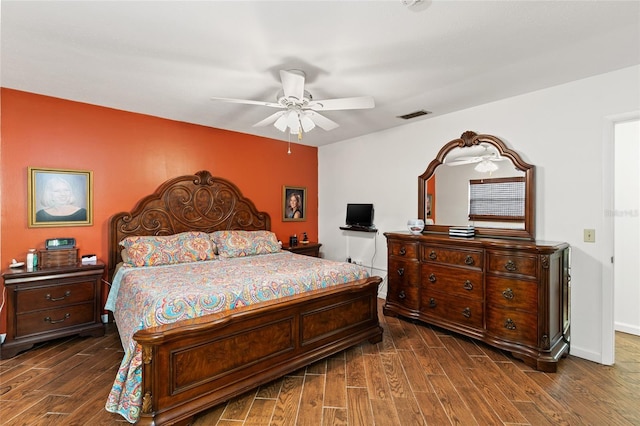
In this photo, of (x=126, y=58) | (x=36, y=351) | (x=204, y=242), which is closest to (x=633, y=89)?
(x=126, y=58)

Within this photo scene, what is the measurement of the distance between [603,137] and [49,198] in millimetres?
5586

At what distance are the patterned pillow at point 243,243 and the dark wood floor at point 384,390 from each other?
5.00 feet

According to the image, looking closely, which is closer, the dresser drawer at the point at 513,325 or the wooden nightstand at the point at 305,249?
the dresser drawer at the point at 513,325

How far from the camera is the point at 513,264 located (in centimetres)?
287

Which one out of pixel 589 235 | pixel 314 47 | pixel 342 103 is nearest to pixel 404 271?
pixel 589 235

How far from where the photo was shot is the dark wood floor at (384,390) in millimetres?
2082

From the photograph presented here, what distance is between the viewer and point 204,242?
153 inches

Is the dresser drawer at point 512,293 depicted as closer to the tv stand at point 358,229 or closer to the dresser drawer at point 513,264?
the dresser drawer at point 513,264

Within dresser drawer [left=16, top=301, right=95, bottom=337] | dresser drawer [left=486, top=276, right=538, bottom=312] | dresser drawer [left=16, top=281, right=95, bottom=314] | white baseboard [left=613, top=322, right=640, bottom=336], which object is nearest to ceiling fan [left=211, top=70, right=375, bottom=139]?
dresser drawer [left=486, top=276, right=538, bottom=312]

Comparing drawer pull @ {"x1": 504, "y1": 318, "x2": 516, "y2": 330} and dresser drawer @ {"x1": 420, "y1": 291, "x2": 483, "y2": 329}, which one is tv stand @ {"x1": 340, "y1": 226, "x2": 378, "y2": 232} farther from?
drawer pull @ {"x1": 504, "y1": 318, "x2": 516, "y2": 330}

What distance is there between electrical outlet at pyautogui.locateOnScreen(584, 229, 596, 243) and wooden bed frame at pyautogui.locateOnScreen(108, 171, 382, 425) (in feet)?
6.60

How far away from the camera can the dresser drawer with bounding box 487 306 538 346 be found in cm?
275

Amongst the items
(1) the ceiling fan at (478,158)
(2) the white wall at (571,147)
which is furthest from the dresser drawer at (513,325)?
(1) the ceiling fan at (478,158)

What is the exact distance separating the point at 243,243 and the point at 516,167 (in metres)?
3.39
